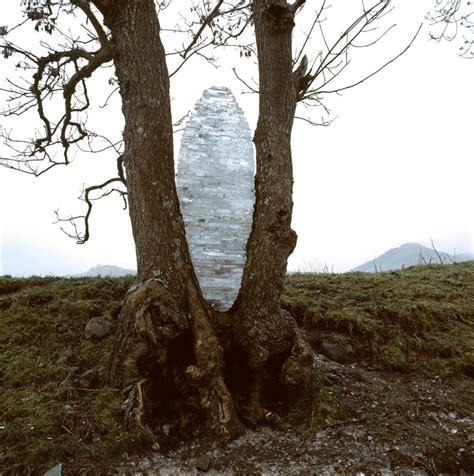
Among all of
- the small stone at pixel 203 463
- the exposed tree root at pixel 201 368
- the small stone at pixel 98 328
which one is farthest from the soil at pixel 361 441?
the small stone at pixel 98 328

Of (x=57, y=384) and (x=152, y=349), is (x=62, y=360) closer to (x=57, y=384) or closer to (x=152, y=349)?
(x=57, y=384)

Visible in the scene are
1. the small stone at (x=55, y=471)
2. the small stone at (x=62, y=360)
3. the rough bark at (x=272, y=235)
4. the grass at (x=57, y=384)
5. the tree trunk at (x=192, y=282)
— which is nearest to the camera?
the small stone at (x=55, y=471)

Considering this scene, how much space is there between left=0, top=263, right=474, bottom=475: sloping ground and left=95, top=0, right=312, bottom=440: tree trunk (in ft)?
0.82

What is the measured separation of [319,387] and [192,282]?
123 cm

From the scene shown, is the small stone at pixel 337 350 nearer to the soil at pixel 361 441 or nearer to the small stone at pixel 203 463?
the soil at pixel 361 441

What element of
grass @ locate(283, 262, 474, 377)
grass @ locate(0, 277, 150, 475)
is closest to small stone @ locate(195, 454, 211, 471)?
grass @ locate(0, 277, 150, 475)

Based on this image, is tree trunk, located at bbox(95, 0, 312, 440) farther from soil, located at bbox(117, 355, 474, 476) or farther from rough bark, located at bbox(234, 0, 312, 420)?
soil, located at bbox(117, 355, 474, 476)

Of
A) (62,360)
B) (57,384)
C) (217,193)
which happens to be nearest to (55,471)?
(57,384)

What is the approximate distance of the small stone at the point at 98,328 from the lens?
358 centimetres

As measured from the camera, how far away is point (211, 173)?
3631 mm

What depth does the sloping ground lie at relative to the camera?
242 centimetres

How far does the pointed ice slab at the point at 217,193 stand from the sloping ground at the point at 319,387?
1.00 metres

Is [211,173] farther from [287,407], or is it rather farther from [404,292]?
[404,292]

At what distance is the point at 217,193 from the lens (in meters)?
3.58
